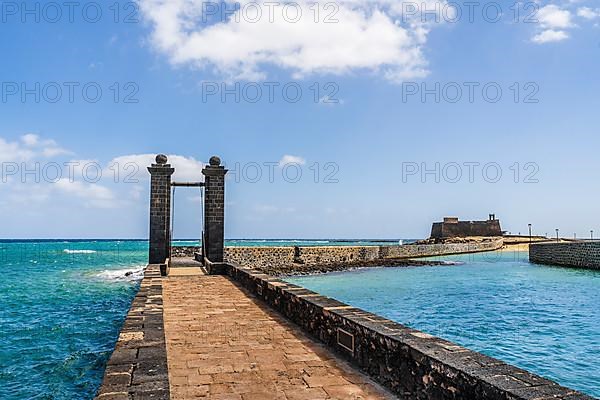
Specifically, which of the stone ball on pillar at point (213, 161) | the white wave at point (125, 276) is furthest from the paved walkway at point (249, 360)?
the white wave at point (125, 276)

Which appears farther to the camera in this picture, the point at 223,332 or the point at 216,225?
the point at 216,225

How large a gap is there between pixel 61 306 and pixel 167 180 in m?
6.32

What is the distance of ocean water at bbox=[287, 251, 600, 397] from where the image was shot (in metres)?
10.2

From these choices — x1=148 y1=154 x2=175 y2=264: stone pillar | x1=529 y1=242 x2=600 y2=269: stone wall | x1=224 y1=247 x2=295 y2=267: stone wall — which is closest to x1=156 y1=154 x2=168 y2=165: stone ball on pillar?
x1=148 y1=154 x2=175 y2=264: stone pillar

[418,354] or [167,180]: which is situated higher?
[167,180]

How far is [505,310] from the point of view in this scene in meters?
17.0

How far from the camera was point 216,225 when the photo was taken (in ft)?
60.3

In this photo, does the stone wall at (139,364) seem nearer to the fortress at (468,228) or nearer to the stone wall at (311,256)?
the stone wall at (311,256)

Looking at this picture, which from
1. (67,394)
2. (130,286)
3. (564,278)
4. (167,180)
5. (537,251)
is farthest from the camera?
(537,251)

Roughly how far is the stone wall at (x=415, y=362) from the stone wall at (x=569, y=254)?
32898 millimetres

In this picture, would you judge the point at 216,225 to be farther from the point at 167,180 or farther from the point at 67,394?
the point at 67,394

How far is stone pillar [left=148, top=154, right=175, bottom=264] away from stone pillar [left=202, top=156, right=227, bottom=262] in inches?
53.6

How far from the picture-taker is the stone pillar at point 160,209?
17828 millimetres

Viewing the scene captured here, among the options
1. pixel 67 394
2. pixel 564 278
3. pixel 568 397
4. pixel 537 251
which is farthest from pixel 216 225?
pixel 537 251
